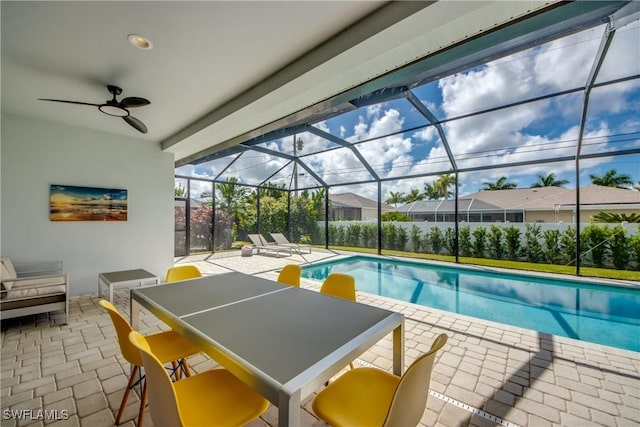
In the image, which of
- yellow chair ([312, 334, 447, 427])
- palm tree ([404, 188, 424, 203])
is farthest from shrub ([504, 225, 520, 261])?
yellow chair ([312, 334, 447, 427])

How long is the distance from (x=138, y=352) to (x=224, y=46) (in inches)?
97.5

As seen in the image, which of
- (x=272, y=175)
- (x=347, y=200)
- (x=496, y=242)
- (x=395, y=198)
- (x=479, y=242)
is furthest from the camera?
(x=347, y=200)

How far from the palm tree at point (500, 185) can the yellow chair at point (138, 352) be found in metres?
7.99

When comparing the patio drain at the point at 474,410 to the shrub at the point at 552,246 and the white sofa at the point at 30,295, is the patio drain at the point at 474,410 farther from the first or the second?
the shrub at the point at 552,246

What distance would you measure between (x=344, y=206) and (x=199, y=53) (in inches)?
331

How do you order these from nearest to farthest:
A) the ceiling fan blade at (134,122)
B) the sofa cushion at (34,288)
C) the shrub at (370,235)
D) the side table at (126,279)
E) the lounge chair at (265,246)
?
1. the sofa cushion at (34,288)
2. the ceiling fan blade at (134,122)
3. the side table at (126,279)
4. the lounge chair at (265,246)
5. the shrub at (370,235)

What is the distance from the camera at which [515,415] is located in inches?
68.9

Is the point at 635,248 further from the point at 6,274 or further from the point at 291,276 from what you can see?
the point at 6,274

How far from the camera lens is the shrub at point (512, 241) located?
7.06m

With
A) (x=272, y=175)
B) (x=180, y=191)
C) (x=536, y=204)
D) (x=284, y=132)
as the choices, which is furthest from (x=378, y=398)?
(x=272, y=175)

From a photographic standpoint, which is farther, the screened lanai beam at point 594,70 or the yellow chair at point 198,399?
the screened lanai beam at point 594,70

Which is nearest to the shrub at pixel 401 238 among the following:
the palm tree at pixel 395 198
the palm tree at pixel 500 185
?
the palm tree at pixel 395 198

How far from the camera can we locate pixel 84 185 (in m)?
4.54

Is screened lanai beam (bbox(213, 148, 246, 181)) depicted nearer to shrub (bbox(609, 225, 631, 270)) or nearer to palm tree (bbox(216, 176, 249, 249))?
palm tree (bbox(216, 176, 249, 249))
